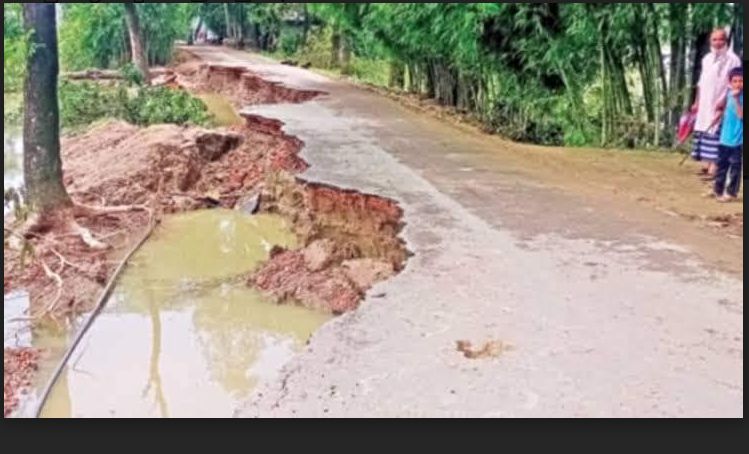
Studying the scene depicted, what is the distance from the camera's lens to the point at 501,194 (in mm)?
6938

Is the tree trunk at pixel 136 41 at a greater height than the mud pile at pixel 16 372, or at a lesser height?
greater

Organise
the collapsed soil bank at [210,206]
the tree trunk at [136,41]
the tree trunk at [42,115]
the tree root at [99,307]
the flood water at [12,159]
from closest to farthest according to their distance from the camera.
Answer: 1. the tree root at [99,307]
2. the collapsed soil bank at [210,206]
3. the tree trunk at [42,115]
4. the flood water at [12,159]
5. the tree trunk at [136,41]

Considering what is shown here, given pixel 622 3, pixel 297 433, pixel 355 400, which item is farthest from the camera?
pixel 622 3

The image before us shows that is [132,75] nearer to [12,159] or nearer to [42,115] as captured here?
[12,159]

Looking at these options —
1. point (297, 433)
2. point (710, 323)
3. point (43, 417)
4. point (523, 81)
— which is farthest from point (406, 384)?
point (523, 81)

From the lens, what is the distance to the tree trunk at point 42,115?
7.20 meters

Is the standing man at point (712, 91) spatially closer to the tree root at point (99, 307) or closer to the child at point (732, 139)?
the child at point (732, 139)

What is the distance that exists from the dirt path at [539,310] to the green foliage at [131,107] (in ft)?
22.4

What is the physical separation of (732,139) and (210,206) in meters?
4.99

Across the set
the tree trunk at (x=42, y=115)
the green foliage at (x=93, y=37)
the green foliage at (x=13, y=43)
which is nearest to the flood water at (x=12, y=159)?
the tree trunk at (x=42, y=115)

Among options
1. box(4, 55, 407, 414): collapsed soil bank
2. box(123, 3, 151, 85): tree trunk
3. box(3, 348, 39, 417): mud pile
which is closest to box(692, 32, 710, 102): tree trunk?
box(4, 55, 407, 414): collapsed soil bank

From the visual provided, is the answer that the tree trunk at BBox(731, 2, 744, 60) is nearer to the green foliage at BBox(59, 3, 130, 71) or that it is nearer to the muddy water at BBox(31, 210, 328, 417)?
the muddy water at BBox(31, 210, 328, 417)

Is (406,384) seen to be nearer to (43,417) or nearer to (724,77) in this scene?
(43,417)

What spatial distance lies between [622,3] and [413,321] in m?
5.74
